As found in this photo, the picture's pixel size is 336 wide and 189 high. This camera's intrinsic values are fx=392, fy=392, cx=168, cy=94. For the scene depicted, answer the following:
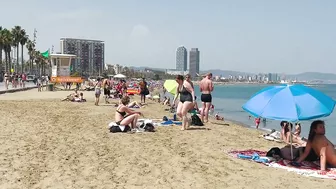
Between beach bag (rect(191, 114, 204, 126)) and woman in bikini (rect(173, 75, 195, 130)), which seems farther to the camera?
beach bag (rect(191, 114, 204, 126))

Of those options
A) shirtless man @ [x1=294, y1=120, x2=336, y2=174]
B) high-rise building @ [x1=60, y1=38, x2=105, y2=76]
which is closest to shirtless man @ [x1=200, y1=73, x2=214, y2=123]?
shirtless man @ [x1=294, y1=120, x2=336, y2=174]

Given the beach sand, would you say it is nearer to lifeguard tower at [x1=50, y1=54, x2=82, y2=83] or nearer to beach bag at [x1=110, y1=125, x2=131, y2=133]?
beach bag at [x1=110, y1=125, x2=131, y2=133]

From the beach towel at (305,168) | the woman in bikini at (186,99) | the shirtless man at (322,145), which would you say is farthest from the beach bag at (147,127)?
the shirtless man at (322,145)

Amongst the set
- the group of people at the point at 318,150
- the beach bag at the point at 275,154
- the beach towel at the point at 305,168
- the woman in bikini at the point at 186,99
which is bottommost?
the beach towel at the point at 305,168

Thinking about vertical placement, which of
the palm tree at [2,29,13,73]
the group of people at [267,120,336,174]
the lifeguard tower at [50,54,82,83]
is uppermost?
the palm tree at [2,29,13,73]

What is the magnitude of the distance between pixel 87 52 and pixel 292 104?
17118cm

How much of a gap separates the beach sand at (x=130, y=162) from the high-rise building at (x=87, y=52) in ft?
505

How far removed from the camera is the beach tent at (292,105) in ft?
20.2

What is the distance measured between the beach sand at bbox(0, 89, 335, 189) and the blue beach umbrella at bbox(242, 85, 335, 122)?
91 centimetres

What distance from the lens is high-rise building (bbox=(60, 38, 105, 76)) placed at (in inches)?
6393

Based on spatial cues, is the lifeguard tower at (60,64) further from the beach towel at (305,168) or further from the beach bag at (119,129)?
the beach towel at (305,168)

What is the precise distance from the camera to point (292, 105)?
6238 mm

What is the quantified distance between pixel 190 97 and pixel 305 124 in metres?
14.9

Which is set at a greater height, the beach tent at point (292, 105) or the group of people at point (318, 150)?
the beach tent at point (292, 105)
